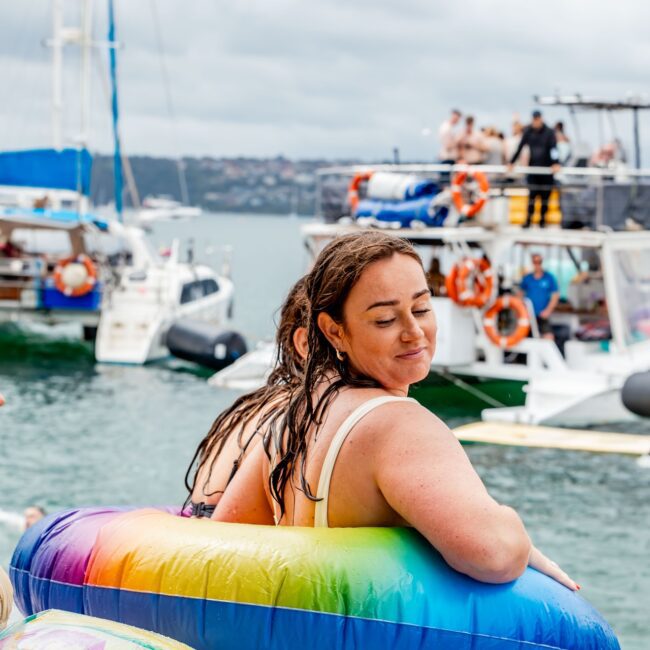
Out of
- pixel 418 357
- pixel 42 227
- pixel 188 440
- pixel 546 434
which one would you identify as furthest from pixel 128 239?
pixel 418 357

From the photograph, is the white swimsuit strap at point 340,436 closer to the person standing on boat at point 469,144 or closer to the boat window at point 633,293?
the boat window at point 633,293

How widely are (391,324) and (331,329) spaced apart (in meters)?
0.14

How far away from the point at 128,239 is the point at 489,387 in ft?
35.2

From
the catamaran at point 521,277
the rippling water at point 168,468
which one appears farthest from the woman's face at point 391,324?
the catamaran at point 521,277

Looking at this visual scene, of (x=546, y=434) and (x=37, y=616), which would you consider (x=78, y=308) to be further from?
(x=37, y=616)

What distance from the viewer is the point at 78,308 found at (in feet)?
79.5

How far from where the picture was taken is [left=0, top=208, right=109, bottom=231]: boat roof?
2530 cm

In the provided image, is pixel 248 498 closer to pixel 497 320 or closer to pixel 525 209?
pixel 497 320

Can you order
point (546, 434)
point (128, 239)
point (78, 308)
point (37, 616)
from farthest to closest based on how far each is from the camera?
point (128, 239) → point (78, 308) → point (546, 434) → point (37, 616)

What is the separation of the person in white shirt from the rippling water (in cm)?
496

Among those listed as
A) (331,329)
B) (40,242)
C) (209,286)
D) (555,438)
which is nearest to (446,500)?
(331,329)

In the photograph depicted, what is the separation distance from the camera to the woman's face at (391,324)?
2.75 metres

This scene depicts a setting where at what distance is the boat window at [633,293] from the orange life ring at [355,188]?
372cm

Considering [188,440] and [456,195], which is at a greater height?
[456,195]
